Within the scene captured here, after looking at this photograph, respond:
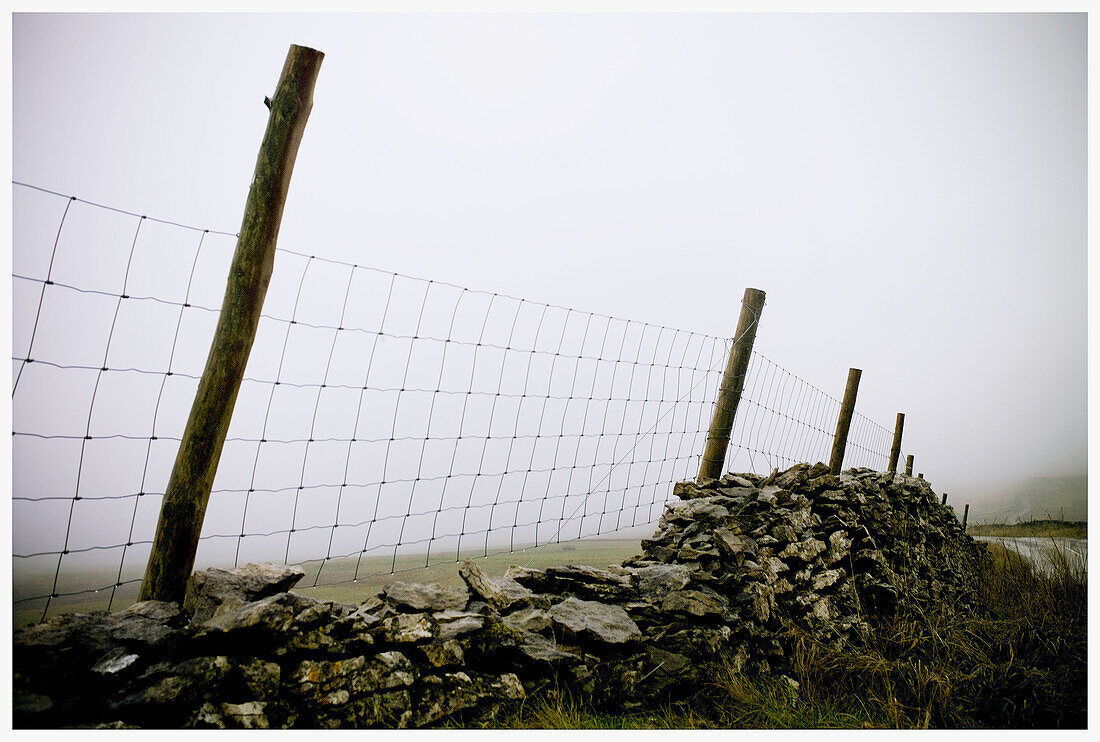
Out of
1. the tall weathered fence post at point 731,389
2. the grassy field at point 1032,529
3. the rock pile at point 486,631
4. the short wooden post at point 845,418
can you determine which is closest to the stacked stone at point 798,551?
the rock pile at point 486,631

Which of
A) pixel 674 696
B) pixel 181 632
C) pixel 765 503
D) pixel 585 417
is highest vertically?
pixel 585 417

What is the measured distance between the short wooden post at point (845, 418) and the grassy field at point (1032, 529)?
11.5m

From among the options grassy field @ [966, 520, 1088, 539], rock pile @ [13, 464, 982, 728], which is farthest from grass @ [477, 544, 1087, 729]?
grassy field @ [966, 520, 1088, 539]

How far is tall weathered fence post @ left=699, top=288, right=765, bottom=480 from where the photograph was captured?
432 centimetres

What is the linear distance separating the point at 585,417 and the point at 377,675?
1.96 meters

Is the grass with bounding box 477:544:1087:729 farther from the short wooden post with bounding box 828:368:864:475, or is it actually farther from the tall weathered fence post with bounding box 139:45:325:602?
the short wooden post with bounding box 828:368:864:475

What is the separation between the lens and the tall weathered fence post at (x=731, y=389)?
4316 mm

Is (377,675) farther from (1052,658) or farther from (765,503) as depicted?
(1052,658)

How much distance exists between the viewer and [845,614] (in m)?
3.84

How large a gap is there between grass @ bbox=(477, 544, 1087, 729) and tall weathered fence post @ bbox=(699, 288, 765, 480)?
131cm

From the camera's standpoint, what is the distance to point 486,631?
251cm

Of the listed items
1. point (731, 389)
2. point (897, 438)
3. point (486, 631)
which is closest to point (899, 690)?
point (731, 389)

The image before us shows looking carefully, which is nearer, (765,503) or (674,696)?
(674,696)
